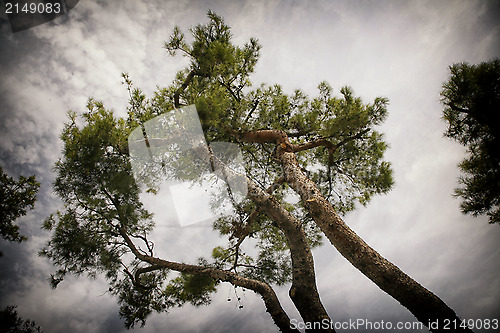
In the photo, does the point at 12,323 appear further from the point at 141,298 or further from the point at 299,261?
the point at 299,261

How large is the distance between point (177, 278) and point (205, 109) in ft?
11.7

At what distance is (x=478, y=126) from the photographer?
338 centimetres

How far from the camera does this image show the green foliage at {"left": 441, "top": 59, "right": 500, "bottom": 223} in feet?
9.75

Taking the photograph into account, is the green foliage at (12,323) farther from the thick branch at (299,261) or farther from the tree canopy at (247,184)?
the thick branch at (299,261)

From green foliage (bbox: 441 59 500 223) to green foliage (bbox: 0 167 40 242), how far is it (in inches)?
273

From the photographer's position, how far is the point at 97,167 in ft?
8.97

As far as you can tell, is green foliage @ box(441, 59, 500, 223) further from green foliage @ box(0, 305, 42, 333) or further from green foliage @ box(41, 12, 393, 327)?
green foliage @ box(0, 305, 42, 333)

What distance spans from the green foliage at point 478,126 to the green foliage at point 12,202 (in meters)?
6.95

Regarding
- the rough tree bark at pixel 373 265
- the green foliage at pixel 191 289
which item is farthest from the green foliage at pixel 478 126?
the green foliage at pixel 191 289

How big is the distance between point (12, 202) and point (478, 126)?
7.55m

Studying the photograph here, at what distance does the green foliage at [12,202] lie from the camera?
290cm

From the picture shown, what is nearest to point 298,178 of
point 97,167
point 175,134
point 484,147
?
point 175,134

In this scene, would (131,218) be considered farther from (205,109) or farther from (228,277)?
(205,109)

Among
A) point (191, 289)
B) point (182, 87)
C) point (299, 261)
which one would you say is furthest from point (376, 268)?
point (182, 87)
